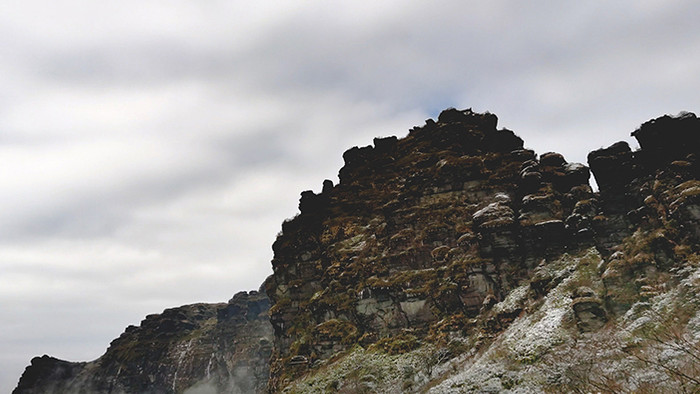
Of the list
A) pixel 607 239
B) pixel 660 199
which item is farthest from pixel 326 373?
pixel 660 199

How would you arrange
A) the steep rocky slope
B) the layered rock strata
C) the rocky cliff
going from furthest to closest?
the layered rock strata < the steep rocky slope < the rocky cliff

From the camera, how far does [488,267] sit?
171 feet

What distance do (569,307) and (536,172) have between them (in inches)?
836

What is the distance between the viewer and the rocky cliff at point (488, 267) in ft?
109

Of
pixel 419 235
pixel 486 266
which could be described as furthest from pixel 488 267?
pixel 419 235

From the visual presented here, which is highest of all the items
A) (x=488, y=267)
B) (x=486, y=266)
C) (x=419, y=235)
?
(x=419, y=235)

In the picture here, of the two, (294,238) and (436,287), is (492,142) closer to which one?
(436,287)

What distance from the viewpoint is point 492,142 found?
6794 centimetres

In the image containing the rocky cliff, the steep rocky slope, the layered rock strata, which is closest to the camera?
the rocky cliff

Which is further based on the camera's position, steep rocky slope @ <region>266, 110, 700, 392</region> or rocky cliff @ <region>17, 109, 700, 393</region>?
steep rocky slope @ <region>266, 110, 700, 392</region>

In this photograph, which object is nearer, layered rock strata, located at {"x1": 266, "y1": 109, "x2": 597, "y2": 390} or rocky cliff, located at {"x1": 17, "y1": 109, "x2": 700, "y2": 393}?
rocky cliff, located at {"x1": 17, "y1": 109, "x2": 700, "y2": 393}

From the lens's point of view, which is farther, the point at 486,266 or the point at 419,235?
the point at 419,235

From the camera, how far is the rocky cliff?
33125 mm

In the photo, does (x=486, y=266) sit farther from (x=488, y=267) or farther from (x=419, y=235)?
(x=419, y=235)
